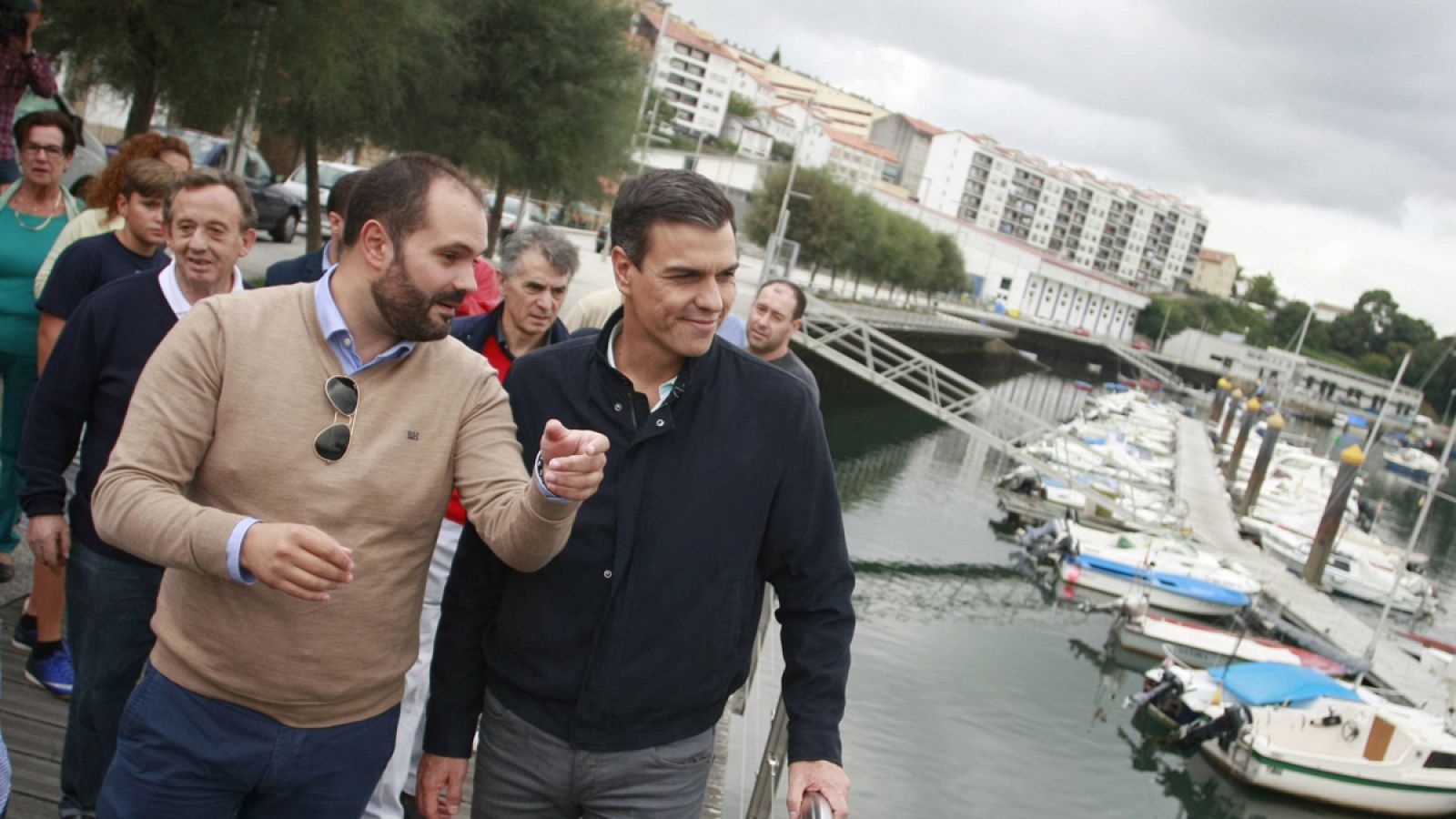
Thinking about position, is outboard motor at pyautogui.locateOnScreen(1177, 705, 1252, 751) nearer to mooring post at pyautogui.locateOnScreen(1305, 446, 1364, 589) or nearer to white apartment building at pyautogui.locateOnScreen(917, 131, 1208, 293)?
mooring post at pyautogui.locateOnScreen(1305, 446, 1364, 589)

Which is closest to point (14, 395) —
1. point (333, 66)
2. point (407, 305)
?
point (407, 305)

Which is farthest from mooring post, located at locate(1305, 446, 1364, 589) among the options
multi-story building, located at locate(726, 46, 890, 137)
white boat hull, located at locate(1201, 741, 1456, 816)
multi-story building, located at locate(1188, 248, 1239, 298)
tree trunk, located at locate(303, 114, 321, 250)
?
multi-story building, located at locate(1188, 248, 1239, 298)

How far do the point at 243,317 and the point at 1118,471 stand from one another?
35.5 m

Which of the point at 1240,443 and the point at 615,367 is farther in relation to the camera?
the point at 1240,443

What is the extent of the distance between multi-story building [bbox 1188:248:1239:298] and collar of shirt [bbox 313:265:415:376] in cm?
18481

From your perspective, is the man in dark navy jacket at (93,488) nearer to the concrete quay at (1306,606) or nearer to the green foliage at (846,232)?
the concrete quay at (1306,606)

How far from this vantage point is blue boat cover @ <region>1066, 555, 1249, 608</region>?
23.9 meters

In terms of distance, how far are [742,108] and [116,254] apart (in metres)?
127

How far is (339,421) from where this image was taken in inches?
87.0

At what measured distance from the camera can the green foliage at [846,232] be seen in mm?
59438

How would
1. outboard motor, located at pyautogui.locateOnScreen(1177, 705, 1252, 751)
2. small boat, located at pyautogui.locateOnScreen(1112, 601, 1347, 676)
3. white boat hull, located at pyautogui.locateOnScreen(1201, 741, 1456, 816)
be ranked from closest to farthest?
white boat hull, located at pyautogui.locateOnScreen(1201, 741, 1456, 816)
outboard motor, located at pyautogui.locateOnScreen(1177, 705, 1252, 751)
small boat, located at pyautogui.locateOnScreen(1112, 601, 1347, 676)

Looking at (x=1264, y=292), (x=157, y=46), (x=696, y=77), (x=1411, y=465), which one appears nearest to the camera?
(x=157, y=46)

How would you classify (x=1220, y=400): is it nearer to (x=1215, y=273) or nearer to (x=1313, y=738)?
(x=1313, y=738)

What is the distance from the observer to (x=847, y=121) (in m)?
152
